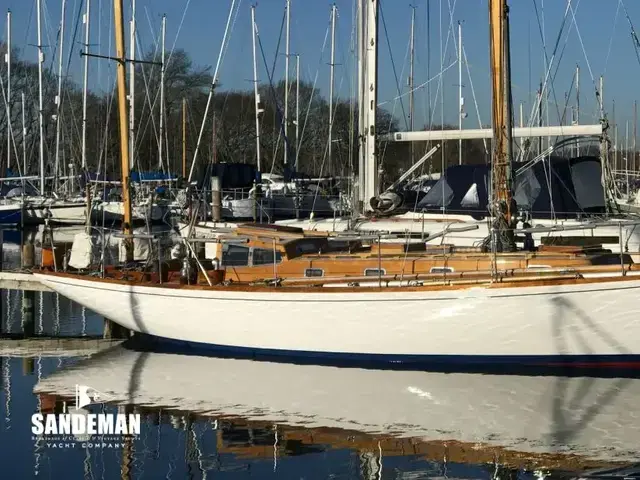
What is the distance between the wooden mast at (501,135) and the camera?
16.8 m

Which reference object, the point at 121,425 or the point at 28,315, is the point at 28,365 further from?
the point at 121,425

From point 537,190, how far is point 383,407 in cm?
1274

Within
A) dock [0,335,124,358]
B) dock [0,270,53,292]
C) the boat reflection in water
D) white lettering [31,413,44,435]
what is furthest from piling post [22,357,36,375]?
white lettering [31,413,44,435]

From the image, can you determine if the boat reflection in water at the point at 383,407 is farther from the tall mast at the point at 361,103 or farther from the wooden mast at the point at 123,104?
the tall mast at the point at 361,103

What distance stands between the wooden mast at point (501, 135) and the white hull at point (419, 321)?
2.11 meters

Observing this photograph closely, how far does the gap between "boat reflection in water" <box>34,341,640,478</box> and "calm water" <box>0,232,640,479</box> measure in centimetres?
3

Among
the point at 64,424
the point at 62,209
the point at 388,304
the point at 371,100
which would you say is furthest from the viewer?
the point at 62,209

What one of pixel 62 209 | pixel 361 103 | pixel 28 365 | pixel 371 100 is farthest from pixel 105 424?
pixel 62 209

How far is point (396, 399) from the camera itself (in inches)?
559

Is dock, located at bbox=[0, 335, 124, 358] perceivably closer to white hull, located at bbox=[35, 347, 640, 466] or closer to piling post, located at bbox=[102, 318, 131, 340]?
piling post, located at bbox=[102, 318, 131, 340]

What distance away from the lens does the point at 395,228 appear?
920 inches

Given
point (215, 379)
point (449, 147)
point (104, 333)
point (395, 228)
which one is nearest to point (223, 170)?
point (449, 147)

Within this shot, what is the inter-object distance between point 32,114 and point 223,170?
26.6m

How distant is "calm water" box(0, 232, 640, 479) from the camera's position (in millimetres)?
11273
